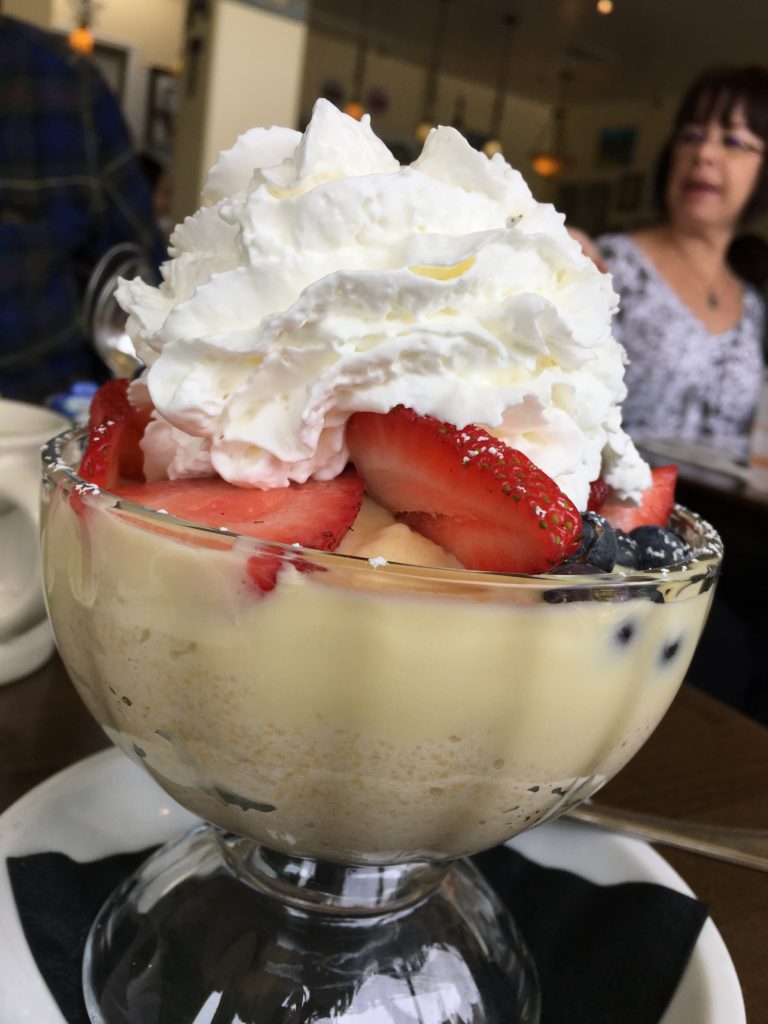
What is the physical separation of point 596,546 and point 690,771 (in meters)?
0.39

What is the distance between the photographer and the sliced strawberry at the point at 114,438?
0.44 metres

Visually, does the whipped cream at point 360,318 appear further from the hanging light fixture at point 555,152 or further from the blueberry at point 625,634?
the hanging light fixture at point 555,152

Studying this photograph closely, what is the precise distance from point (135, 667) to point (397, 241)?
0.23 m

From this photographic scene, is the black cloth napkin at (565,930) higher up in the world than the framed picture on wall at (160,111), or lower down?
lower down

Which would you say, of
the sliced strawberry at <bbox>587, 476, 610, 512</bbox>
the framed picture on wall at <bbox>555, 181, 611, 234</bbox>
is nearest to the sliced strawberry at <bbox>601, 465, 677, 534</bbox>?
the sliced strawberry at <bbox>587, 476, 610, 512</bbox>

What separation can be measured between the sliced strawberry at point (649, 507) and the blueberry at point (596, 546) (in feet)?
0.29

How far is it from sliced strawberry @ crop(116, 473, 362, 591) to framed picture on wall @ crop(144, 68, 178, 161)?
7.12 metres

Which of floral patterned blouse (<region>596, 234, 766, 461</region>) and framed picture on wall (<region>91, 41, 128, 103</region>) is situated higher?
framed picture on wall (<region>91, 41, 128, 103</region>)

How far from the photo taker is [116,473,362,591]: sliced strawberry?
36 centimetres

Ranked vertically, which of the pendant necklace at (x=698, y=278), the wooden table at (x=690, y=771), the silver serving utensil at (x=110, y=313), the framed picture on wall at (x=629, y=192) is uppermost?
the framed picture on wall at (x=629, y=192)

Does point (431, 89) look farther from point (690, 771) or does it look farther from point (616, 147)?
point (690, 771)

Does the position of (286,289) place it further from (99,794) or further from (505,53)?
(505,53)

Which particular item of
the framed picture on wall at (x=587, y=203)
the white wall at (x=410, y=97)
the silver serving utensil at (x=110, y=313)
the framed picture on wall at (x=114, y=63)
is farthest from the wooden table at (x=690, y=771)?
the framed picture on wall at (x=587, y=203)

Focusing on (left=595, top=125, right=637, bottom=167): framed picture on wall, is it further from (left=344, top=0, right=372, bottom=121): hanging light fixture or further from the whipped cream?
the whipped cream
